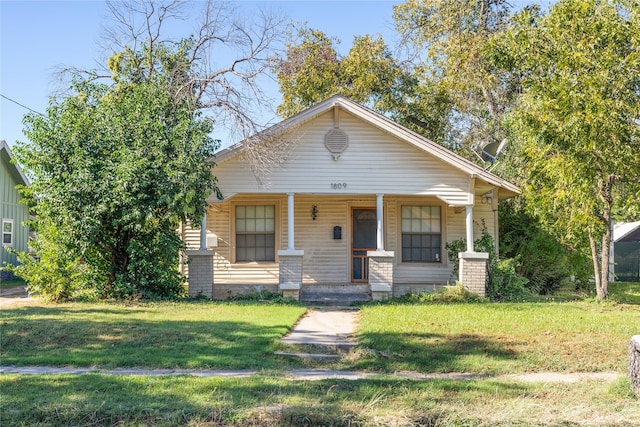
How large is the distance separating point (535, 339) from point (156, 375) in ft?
18.7

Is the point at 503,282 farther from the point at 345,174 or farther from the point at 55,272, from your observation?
the point at 55,272

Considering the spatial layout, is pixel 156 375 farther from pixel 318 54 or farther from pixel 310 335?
pixel 318 54

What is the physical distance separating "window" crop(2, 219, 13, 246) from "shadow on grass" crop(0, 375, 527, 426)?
61.7ft

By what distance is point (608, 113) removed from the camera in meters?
13.7

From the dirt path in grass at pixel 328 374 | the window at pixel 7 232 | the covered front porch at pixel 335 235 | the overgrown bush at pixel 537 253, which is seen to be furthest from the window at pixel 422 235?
the window at pixel 7 232

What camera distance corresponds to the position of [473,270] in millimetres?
15961

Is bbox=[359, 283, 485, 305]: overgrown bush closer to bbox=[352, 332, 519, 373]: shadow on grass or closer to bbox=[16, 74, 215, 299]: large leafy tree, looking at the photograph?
bbox=[16, 74, 215, 299]: large leafy tree

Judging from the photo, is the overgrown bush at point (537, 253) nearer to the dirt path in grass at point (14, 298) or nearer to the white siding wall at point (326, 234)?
the white siding wall at point (326, 234)

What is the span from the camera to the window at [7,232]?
23.9m

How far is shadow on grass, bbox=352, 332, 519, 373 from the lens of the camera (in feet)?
27.1

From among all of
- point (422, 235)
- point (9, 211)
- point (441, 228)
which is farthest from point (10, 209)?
point (441, 228)

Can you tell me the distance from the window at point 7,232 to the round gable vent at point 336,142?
47.4 ft

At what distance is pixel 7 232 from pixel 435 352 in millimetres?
20485

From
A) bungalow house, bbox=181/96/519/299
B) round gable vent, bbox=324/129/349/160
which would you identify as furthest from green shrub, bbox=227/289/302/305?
round gable vent, bbox=324/129/349/160
